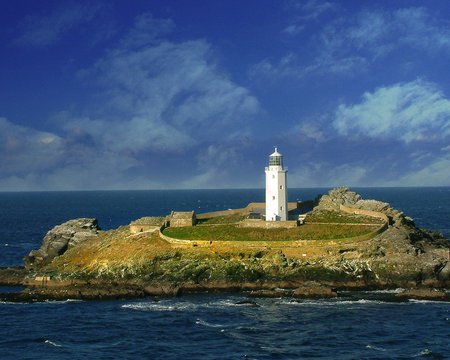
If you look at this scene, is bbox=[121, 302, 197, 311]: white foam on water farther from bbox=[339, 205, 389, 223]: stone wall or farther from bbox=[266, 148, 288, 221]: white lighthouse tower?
bbox=[339, 205, 389, 223]: stone wall

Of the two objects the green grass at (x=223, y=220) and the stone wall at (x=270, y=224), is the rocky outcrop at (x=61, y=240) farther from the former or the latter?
the stone wall at (x=270, y=224)

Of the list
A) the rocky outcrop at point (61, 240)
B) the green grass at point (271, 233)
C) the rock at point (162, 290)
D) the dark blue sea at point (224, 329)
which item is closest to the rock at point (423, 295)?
the dark blue sea at point (224, 329)

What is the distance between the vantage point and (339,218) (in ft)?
284

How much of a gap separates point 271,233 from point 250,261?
7.93 m

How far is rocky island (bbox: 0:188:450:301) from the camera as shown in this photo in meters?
67.4

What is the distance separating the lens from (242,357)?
4503 cm

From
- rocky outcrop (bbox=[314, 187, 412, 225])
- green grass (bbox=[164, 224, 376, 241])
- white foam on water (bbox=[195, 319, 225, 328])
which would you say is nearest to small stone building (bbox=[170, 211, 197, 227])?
green grass (bbox=[164, 224, 376, 241])

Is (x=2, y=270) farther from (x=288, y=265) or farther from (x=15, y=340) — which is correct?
(x=288, y=265)

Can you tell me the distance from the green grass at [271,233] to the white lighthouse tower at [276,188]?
15.3ft

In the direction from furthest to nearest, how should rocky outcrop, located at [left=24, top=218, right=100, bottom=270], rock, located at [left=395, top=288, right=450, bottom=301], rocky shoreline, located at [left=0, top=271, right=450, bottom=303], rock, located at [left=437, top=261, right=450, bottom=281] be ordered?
1. rocky outcrop, located at [left=24, top=218, right=100, bottom=270]
2. rock, located at [left=437, top=261, right=450, bottom=281]
3. rocky shoreline, located at [left=0, top=271, right=450, bottom=303]
4. rock, located at [left=395, top=288, right=450, bottom=301]

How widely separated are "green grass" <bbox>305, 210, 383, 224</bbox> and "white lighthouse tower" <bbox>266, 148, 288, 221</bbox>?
156 inches

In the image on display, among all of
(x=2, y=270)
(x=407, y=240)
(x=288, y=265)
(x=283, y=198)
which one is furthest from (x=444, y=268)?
(x=2, y=270)

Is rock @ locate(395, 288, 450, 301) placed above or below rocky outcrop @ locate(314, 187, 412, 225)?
below

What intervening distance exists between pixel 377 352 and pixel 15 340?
28.8 meters
